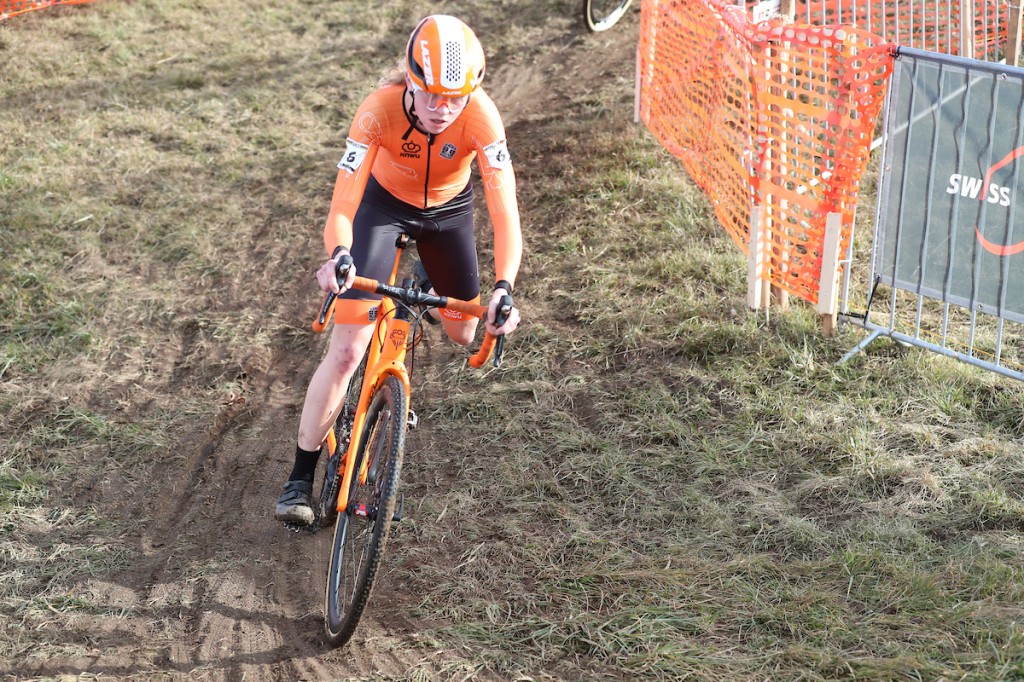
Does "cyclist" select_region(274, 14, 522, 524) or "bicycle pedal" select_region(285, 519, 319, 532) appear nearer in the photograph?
"cyclist" select_region(274, 14, 522, 524)

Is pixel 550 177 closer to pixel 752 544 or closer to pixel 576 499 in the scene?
pixel 576 499

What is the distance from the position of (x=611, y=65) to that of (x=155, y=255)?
204 inches

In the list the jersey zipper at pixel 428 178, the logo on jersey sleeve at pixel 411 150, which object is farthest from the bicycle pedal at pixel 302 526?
the logo on jersey sleeve at pixel 411 150

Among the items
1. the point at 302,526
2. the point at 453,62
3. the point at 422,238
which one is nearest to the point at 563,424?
the point at 422,238

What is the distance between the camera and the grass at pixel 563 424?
14.0ft

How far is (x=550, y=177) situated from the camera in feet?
27.3

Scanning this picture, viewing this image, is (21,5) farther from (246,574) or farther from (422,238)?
(246,574)

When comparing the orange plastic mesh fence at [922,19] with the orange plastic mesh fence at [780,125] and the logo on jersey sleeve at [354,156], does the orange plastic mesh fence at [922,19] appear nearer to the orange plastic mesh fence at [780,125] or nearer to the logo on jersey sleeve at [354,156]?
the orange plastic mesh fence at [780,125]

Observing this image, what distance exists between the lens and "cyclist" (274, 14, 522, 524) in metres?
3.97

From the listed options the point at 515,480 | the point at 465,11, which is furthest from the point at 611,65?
the point at 515,480

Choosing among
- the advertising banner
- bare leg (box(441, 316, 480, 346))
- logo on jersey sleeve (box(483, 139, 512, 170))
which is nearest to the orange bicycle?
bare leg (box(441, 316, 480, 346))

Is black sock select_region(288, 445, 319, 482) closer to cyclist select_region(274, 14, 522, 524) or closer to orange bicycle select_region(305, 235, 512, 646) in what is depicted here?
cyclist select_region(274, 14, 522, 524)

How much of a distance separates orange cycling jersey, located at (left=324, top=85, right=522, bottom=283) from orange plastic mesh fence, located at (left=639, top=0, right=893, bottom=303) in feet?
7.59

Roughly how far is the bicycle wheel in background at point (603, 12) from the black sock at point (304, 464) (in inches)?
299
